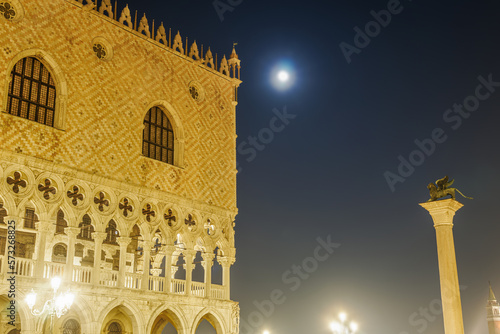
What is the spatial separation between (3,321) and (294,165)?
20.7 metres

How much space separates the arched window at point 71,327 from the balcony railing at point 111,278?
5.34 feet

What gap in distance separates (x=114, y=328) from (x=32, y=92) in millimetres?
7854

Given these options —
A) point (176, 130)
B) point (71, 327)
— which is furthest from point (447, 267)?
point (71, 327)

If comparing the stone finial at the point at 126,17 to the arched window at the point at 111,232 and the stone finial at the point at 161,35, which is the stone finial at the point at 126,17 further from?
the arched window at the point at 111,232

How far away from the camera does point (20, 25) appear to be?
15.8 m

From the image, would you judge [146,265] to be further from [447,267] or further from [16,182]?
[447,267]

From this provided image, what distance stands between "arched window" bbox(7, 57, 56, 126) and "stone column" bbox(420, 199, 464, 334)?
421 inches

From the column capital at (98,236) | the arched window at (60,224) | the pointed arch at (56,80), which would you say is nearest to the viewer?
the pointed arch at (56,80)

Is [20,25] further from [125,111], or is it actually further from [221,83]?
[221,83]

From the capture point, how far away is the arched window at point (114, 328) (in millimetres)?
18500

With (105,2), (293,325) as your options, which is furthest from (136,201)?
(293,325)

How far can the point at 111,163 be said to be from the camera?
17.4 m

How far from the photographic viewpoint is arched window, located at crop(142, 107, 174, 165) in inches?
757

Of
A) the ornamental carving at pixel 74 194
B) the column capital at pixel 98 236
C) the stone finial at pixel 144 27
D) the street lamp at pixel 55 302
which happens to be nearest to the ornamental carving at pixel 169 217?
the column capital at pixel 98 236
